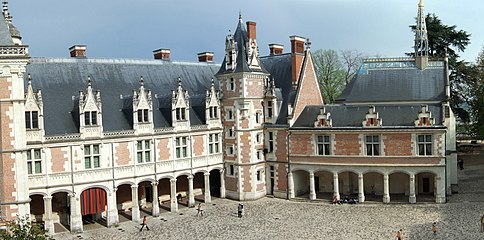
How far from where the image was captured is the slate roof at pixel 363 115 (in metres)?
30.7

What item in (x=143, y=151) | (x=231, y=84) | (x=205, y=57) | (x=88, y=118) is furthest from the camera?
(x=205, y=57)

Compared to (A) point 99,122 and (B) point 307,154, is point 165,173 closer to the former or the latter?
(A) point 99,122

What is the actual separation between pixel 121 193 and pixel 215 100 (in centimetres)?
909

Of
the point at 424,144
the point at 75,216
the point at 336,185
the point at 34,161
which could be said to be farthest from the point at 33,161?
the point at 424,144

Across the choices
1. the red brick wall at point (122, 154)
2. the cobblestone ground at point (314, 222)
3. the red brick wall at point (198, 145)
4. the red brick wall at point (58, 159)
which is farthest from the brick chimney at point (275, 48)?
the red brick wall at point (58, 159)

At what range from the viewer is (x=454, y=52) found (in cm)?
4812

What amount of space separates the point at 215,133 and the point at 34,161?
12.8 m

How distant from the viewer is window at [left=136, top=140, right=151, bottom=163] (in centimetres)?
2955

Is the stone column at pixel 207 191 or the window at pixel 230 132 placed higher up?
the window at pixel 230 132

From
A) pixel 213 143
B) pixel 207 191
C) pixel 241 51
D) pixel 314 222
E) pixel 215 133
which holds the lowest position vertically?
pixel 314 222

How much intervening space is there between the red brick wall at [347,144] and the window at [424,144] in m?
Answer: 3.73

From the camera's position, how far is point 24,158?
22.8 m

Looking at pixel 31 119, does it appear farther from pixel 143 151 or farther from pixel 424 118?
pixel 424 118

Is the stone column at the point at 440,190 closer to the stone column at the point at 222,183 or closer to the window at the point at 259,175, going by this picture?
the window at the point at 259,175
